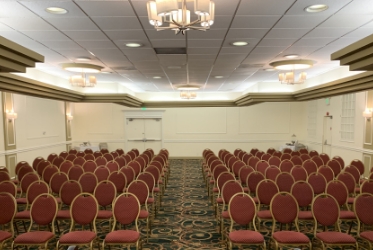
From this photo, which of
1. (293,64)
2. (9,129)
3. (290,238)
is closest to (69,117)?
(9,129)

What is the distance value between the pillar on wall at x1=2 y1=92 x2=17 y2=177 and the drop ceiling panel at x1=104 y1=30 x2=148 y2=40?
22.6ft

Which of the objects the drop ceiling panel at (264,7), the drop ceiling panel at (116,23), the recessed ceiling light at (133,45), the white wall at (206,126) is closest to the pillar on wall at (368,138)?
the white wall at (206,126)

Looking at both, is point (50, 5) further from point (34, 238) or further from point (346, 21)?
point (346, 21)

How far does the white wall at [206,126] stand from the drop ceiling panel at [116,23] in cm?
1334

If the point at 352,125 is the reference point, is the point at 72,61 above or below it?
above

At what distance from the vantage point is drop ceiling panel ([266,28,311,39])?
19.2ft

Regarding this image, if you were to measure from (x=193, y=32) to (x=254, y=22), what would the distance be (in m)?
1.23

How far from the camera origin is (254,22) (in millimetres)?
5344

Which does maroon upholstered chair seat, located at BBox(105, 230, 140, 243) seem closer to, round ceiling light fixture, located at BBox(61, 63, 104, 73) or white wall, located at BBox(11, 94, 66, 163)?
round ceiling light fixture, located at BBox(61, 63, 104, 73)

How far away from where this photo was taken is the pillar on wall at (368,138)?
1052cm

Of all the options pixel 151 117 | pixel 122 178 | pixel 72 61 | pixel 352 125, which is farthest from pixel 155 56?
pixel 151 117

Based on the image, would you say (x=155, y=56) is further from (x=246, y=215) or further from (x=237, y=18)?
(x=246, y=215)

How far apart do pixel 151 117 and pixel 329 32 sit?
13979mm

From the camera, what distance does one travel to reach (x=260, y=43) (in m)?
6.84
